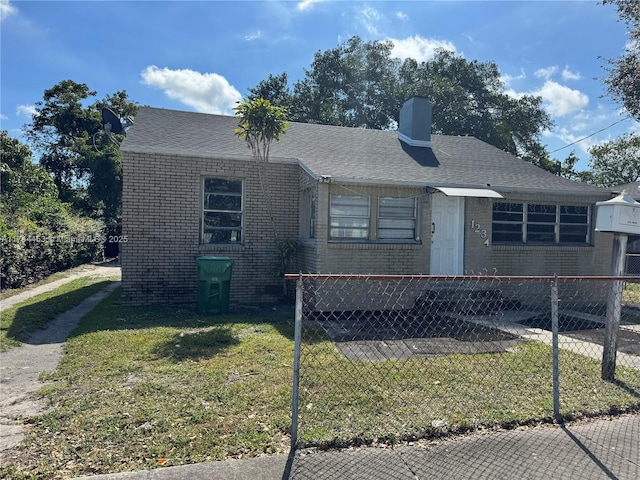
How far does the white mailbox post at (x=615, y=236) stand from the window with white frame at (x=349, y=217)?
5.37 m

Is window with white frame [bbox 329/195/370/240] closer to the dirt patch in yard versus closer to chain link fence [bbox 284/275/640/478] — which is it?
chain link fence [bbox 284/275/640/478]

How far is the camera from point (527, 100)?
31.2m

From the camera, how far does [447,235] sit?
10.6 metres

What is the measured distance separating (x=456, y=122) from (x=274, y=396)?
29.6 m

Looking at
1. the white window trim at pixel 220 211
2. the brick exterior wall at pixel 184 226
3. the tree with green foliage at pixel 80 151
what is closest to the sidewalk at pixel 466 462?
the brick exterior wall at pixel 184 226

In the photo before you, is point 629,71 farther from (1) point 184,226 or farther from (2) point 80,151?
(2) point 80,151

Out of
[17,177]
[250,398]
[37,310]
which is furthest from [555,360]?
[17,177]

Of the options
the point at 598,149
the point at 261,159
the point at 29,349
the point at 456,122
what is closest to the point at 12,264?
the point at 29,349

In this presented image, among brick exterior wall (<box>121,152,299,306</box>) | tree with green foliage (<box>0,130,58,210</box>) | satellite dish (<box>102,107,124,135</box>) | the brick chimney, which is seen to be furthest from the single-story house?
tree with green foliage (<box>0,130,58,210</box>)

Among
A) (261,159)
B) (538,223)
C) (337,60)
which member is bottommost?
(538,223)

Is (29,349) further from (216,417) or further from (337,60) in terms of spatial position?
(337,60)

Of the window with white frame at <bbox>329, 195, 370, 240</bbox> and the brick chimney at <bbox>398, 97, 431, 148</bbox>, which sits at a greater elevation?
the brick chimney at <bbox>398, 97, 431, 148</bbox>

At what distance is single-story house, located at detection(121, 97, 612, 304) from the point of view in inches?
382

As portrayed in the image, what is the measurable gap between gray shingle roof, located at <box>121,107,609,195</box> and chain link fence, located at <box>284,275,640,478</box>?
279cm
